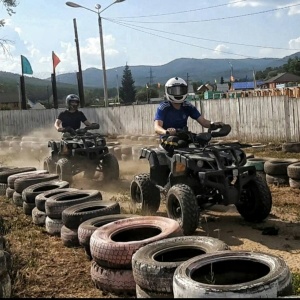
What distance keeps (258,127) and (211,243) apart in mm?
13891

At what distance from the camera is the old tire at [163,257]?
393cm

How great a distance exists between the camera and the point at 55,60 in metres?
35.2

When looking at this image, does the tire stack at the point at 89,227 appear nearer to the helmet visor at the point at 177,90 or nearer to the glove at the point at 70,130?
the helmet visor at the point at 177,90

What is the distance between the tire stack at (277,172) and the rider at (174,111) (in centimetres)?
254

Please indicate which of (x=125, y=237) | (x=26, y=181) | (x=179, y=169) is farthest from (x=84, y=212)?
(x=26, y=181)

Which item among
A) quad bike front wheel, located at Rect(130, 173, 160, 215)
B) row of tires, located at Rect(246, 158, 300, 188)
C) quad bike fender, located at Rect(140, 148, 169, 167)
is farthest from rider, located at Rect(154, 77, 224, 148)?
row of tires, located at Rect(246, 158, 300, 188)

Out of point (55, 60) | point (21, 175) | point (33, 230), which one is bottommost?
point (33, 230)

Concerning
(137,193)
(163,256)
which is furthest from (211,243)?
(137,193)

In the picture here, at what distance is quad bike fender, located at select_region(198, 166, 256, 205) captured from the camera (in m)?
6.36

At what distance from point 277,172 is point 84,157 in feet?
14.7

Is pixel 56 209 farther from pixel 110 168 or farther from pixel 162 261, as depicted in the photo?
pixel 110 168

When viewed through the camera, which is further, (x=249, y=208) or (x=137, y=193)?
(x=137, y=193)

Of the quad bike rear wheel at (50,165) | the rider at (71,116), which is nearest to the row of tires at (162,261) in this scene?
the quad bike rear wheel at (50,165)

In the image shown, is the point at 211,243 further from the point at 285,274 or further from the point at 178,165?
the point at 178,165
